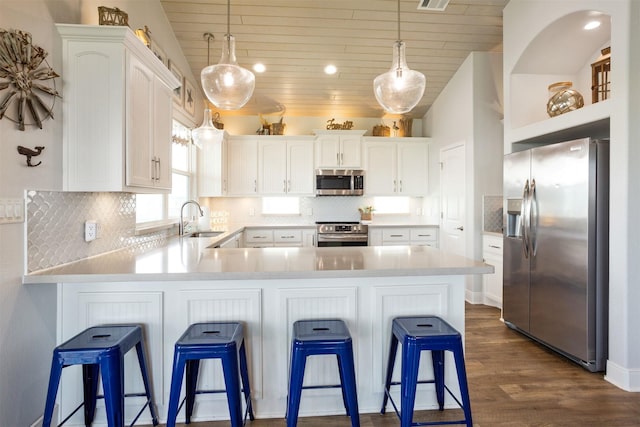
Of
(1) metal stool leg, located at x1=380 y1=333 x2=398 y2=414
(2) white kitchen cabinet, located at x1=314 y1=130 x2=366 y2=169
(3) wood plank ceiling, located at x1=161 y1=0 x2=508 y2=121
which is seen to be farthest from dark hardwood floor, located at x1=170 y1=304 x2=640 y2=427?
(3) wood plank ceiling, located at x1=161 y1=0 x2=508 y2=121

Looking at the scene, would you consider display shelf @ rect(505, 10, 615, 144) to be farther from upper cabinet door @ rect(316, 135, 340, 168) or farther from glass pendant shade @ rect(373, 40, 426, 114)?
upper cabinet door @ rect(316, 135, 340, 168)

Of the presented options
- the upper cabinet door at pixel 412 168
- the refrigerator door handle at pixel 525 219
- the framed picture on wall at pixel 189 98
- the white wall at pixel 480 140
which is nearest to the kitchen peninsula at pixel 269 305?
the refrigerator door handle at pixel 525 219

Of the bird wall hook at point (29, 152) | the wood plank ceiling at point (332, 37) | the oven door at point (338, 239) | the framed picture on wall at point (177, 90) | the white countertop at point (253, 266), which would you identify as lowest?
the oven door at point (338, 239)

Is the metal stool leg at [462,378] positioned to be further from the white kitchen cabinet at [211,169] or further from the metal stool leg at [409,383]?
the white kitchen cabinet at [211,169]

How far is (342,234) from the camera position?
492 centimetres

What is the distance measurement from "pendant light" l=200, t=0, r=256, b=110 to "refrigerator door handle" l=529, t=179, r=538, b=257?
243cm

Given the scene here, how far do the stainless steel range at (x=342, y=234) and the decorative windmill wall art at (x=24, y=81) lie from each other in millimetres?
3552

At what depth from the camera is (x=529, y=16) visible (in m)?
3.13

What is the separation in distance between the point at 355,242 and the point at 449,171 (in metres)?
→ 1.64

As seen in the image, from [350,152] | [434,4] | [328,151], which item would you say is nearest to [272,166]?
[328,151]

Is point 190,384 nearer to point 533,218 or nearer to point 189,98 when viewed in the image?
point 533,218

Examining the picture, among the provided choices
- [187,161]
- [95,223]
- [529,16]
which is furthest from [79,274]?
[529,16]

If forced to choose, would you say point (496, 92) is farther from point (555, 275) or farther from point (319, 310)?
point (319, 310)

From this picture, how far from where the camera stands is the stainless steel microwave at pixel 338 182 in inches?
198
